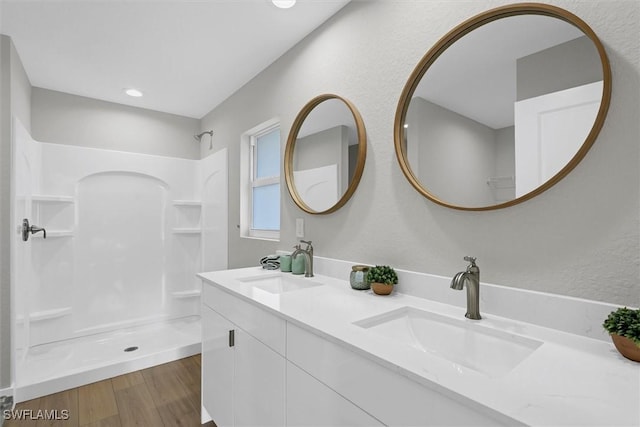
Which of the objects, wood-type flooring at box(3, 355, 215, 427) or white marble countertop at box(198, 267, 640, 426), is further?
wood-type flooring at box(3, 355, 215, 427)

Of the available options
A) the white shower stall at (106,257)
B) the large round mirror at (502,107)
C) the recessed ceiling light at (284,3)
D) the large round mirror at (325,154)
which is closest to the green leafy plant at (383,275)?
the large round mirror at (502,107)

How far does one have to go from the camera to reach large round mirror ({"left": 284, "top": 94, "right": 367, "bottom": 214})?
1572 millimetres

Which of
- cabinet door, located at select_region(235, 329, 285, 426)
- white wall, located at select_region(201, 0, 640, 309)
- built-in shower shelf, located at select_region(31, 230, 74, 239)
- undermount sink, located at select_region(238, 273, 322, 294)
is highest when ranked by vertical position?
white wall, located at select_region(201, 0, 640, 309)

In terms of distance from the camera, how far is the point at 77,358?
8.11ft

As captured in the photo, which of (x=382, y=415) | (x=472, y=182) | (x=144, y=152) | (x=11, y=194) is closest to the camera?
(x=382, y=415)

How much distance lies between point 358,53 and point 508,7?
722mm

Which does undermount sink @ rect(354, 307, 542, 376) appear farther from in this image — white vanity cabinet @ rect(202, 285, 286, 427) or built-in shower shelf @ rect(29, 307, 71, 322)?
built-in shower shelf @ rect(29, 307, 71, 322)

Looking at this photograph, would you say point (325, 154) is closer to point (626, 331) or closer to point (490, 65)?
point (490, 65)

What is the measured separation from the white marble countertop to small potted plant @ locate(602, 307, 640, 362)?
26 mm

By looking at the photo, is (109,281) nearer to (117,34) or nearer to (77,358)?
(77,358)

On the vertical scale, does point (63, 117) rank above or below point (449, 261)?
above

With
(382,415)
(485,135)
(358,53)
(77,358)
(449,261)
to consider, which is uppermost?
(358,53)

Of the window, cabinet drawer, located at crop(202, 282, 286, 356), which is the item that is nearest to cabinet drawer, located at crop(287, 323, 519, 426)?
cabinet drawer, located at crop(202, 282, 286, 356)

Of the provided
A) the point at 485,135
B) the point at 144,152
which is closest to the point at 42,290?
the point at 144,152
